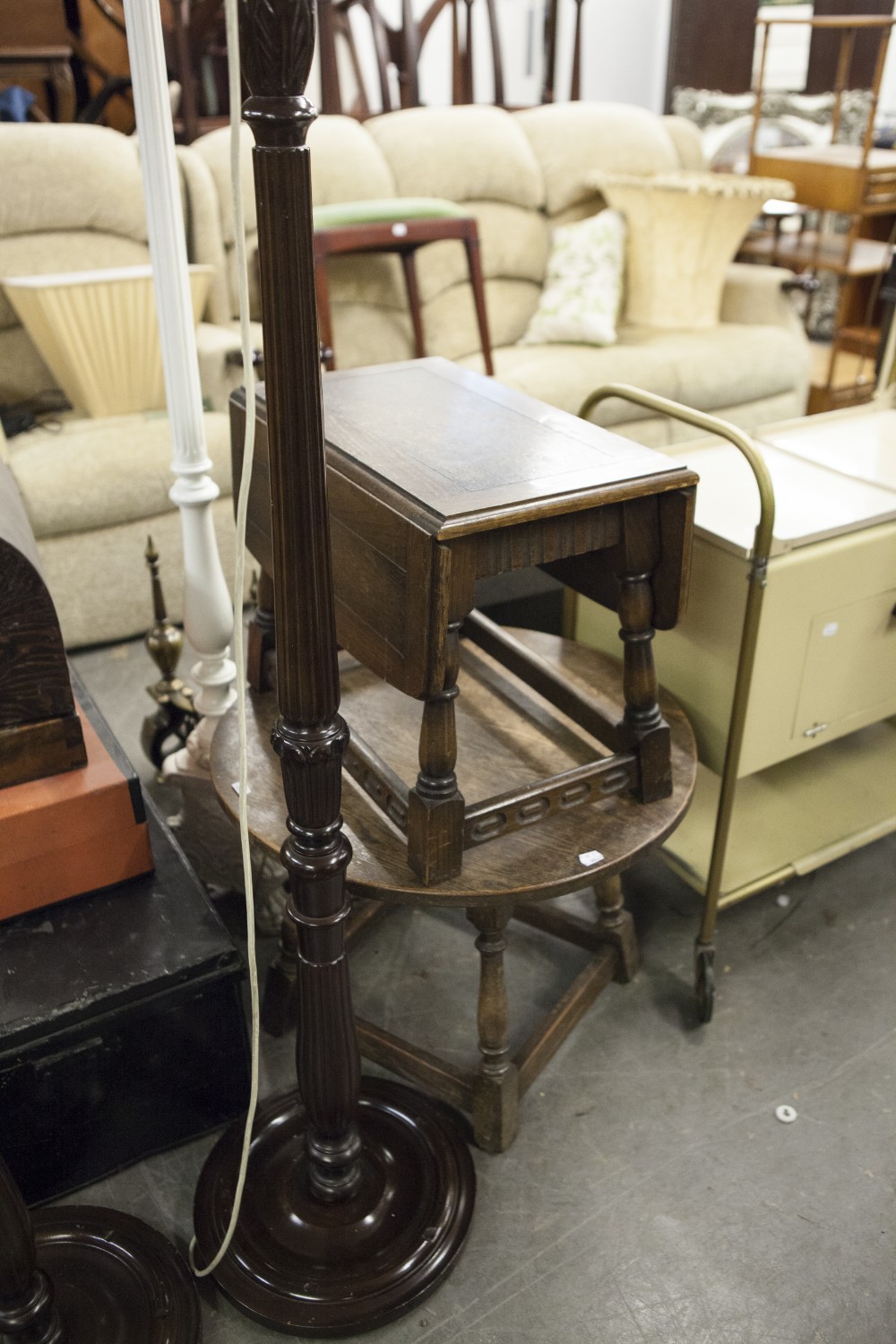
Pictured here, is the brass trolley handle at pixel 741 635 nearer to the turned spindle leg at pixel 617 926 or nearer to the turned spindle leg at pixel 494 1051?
the turned spindle leg at pixel 617 926

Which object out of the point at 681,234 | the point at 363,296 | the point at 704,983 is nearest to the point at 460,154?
the point at 363,296

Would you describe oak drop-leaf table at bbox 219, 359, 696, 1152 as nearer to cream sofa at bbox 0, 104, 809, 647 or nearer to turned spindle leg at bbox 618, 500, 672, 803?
turned spindle leg at bbox 618, 500, 672, 803

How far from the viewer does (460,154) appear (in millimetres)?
3359

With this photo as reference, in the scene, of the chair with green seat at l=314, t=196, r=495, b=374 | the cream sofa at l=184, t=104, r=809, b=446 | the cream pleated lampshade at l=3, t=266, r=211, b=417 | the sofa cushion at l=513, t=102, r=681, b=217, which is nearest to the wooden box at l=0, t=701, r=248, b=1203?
the cream pleated lampshade at l=3, t=266, r=211, b=417

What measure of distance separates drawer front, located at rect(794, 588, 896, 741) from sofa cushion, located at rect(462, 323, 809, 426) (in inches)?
64.4

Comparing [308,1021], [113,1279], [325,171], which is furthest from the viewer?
[325,171]

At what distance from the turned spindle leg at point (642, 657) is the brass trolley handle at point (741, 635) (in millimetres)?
160

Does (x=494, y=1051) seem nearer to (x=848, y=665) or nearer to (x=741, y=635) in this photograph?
(x=741, y=635)

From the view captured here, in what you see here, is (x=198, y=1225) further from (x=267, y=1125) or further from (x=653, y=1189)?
(x=653, y=1189)

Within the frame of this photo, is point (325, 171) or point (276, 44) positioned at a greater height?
point (276, 44)

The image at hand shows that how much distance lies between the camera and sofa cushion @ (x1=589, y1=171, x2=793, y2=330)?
3170 millimetres

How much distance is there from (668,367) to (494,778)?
2271 mm

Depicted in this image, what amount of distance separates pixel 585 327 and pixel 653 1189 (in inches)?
102

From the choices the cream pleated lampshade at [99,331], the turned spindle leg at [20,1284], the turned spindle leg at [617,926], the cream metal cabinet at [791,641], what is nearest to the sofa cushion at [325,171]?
the cream pleated lampshade at [99,331]
